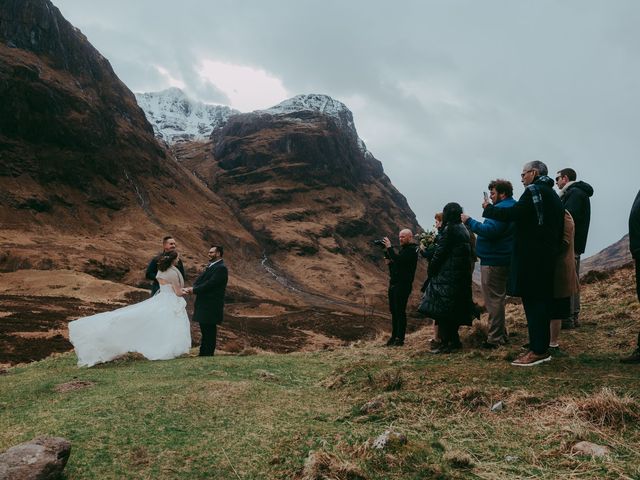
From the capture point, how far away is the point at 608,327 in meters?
8.00

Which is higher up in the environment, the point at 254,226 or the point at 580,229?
the point at 254,226

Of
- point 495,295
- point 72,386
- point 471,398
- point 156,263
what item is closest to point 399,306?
point 495,295

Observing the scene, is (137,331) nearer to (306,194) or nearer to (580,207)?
(580,207)

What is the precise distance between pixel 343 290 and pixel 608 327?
7992 centimetres

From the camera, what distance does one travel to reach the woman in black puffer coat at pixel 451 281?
24.5 feet

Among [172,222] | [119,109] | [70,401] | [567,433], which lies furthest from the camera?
[119,109]

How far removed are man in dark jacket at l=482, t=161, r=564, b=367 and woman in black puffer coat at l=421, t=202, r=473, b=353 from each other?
1.76 metres

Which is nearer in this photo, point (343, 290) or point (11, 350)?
point (11, 350)

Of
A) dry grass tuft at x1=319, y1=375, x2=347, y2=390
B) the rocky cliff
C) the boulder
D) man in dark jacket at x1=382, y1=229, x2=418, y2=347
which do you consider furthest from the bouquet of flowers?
the rocky cliff

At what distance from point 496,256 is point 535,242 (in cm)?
164

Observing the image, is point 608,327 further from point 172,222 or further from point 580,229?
point 172,222

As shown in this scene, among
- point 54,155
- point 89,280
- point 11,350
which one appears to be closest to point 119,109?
point 54,155

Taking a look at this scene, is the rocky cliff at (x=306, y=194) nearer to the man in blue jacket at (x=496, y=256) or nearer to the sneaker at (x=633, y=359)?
the man in blue jacket at (x=496, y=256)

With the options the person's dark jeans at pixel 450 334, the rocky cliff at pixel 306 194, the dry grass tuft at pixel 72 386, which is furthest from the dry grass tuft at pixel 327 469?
the rocky cliff at pixel 306 194
